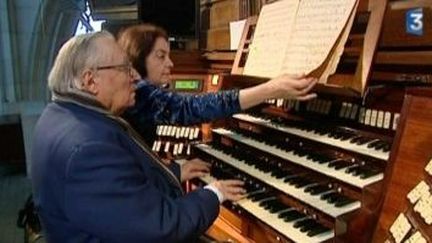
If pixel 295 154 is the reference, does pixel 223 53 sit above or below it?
above

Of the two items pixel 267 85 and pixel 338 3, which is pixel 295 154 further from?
pixel 338 3

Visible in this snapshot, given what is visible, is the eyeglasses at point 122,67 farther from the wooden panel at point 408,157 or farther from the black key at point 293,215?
the wooden panel at point 408,157

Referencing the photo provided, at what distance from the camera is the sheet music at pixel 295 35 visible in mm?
1734

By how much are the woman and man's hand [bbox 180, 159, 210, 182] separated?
28 cm

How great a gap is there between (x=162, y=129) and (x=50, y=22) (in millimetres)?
4632

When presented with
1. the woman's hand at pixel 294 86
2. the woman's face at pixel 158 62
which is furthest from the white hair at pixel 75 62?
the woman's face at pixel 158 62

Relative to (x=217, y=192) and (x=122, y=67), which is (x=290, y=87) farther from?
(x=122, y=67)

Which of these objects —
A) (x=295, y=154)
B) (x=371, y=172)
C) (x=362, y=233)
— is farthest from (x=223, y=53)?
(x=362, y=233)

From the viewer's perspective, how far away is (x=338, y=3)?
1748 millimetres

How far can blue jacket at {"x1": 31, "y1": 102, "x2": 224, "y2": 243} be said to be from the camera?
4.21ft

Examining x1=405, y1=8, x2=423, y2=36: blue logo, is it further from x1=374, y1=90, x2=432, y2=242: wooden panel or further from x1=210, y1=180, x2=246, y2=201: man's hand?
x1=210, y1=180, x2=246, y2=201: man's hand

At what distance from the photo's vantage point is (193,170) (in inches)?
86.1

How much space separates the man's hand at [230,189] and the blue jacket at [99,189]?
13 centimetres

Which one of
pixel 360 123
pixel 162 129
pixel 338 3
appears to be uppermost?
pixel 338 3
